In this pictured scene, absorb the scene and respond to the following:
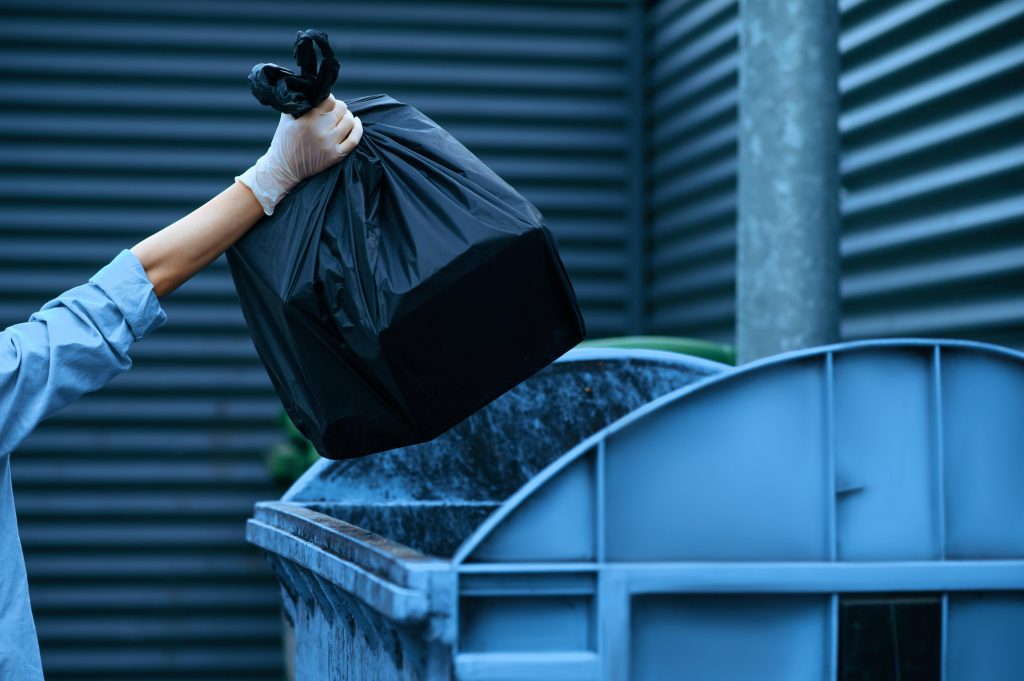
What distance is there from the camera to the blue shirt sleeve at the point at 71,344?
84.0 inches

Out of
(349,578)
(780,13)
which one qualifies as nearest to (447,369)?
(349,578)

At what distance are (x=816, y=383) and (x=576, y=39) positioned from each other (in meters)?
4.76

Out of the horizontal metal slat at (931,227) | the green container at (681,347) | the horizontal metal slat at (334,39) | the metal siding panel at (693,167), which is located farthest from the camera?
the horizontal metal slat at (334,39)

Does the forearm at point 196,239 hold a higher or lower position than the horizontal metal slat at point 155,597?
higher

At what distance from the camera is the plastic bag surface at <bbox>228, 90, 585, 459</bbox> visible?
217 centimetres

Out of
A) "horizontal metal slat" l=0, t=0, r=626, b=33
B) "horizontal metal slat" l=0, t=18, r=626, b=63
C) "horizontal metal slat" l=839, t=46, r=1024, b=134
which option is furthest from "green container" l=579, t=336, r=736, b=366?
"horizontal metal slat" l=0, t=0, r=626, b=33

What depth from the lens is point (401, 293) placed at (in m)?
2.13

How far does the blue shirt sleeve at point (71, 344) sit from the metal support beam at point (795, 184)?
1.77 metres

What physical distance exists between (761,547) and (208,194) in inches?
189

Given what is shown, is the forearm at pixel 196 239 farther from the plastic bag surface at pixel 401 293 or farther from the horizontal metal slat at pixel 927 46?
the horizontal metal slat at pixel 927 46

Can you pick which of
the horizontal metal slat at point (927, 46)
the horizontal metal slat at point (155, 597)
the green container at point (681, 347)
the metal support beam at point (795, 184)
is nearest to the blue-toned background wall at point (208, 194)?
the horizontal metal slat at point (155, 597)

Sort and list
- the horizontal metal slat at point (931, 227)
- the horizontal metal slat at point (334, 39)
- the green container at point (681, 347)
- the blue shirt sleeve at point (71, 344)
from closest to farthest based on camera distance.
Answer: the blue shirt sleeve at point (71, 344) < the horizontal metal slat at point (931, 227) < the green container at point (681, 347) < the horizontal metal slat at point (334, 39)

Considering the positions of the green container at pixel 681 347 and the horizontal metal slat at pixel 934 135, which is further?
the green container at pixel 681 347

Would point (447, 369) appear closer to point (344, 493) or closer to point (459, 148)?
point (459, 148)
